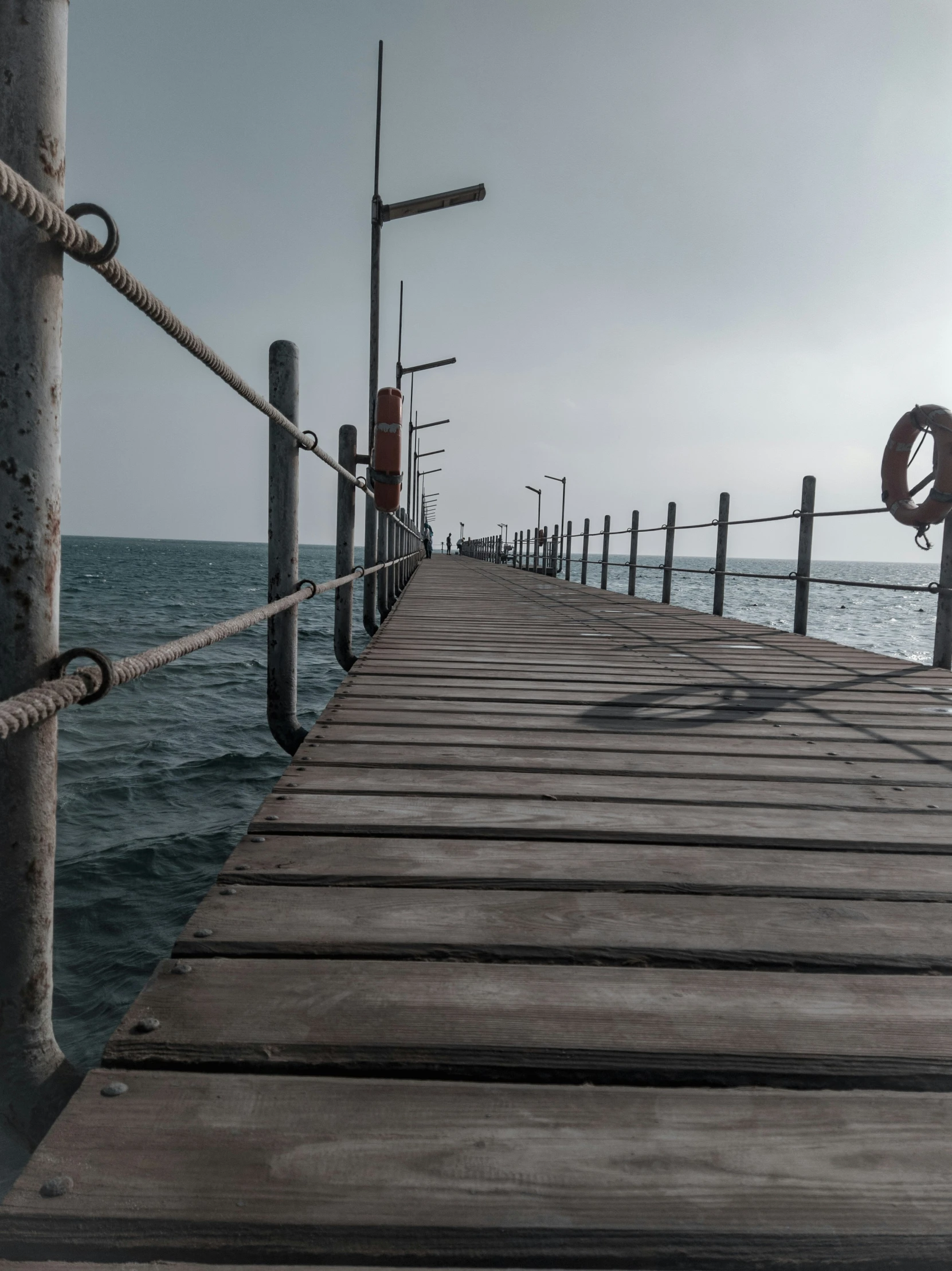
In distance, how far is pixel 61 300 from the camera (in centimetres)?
96

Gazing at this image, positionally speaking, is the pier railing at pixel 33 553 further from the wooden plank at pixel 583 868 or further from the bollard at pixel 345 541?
the bollard at pixel 345 541

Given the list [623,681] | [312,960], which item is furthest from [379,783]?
[623,681]

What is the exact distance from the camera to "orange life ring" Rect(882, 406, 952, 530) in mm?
4750

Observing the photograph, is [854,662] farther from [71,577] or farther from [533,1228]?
[71,577]

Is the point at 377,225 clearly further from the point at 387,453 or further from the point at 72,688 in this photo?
the point at 72,688

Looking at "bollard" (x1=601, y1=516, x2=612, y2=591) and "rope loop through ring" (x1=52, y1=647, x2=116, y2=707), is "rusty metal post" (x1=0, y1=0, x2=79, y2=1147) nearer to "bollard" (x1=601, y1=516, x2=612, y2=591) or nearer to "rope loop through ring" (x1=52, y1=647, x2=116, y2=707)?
"rope loop through ring" (x1=52, y1=647, x2=116, y2=707)

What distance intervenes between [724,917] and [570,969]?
0.29 m

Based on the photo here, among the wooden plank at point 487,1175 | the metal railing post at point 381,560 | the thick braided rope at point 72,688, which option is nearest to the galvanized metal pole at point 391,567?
the metal railing post at point 381,560

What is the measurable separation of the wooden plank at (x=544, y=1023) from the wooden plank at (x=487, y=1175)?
0.10ft

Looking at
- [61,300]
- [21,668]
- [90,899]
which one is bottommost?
[90,899]

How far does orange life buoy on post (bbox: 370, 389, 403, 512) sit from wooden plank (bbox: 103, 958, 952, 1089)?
485 cm

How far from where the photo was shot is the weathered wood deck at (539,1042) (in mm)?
720

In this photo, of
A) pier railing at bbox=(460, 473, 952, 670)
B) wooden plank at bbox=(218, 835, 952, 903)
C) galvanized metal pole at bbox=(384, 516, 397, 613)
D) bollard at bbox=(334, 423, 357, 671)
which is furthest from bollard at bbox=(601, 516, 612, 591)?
wooden plank at bbox=(218, 835, 952, 903)

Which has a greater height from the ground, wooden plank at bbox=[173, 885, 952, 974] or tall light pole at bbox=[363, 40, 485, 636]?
tall light pole at bbox=[363, 40, 485, 636]
